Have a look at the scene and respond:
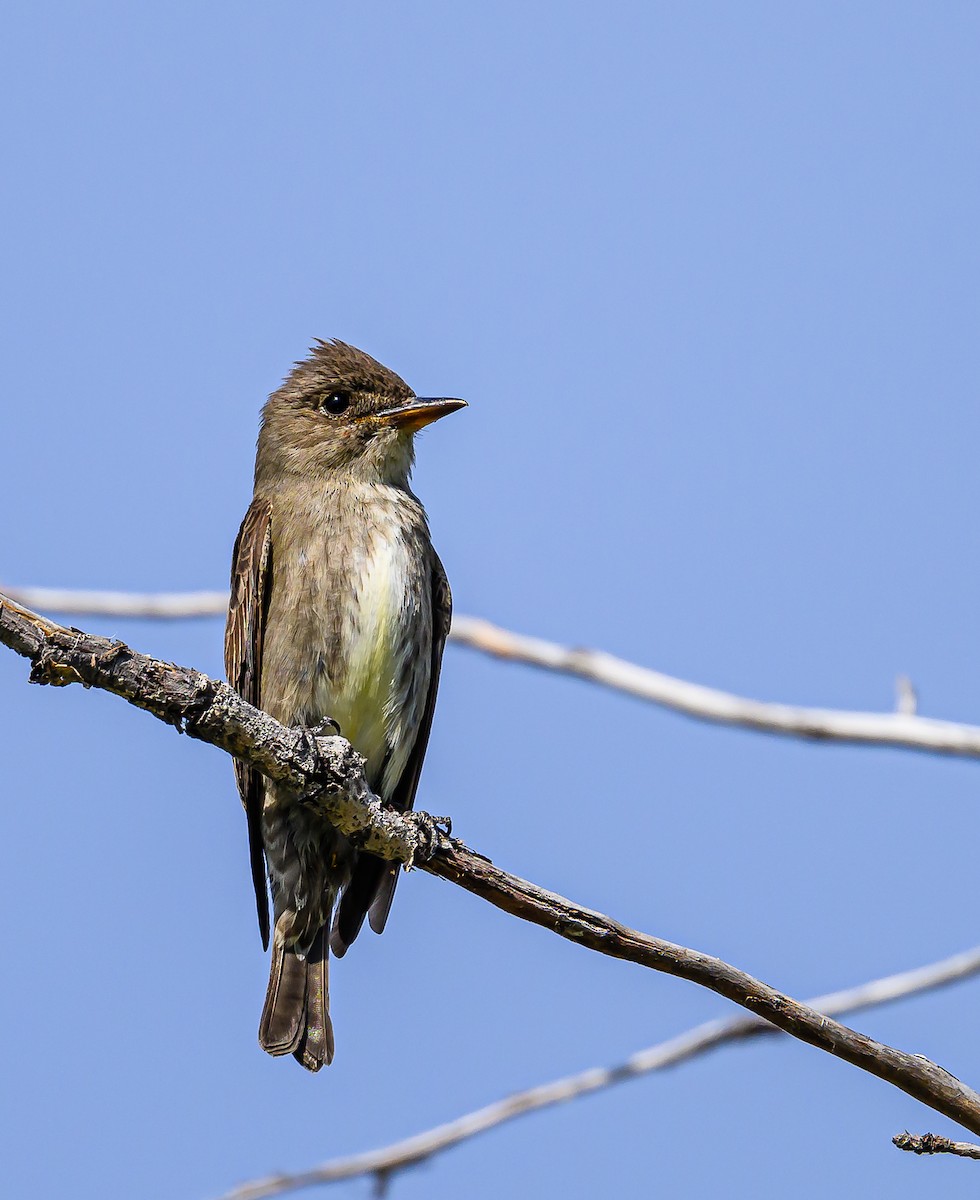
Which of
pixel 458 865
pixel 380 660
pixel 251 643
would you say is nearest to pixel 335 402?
pixel 251 643

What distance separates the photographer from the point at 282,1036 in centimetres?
736

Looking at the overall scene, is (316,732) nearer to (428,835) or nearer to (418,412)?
(428,835)

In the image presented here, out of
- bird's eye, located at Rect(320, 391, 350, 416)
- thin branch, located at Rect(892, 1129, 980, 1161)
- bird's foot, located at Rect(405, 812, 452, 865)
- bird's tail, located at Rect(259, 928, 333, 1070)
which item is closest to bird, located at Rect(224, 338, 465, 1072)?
bird's tail, located at Rect(259, 928, 333, 1070)

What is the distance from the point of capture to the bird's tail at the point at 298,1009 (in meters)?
7.34

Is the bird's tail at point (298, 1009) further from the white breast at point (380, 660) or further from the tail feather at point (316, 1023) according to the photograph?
the white breast at point (380, 660)

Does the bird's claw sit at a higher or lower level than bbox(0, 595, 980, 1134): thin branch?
higher

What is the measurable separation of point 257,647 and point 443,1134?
2.76 m

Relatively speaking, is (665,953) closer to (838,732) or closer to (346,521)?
(838,732)

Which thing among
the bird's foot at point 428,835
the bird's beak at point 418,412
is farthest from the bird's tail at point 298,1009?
the bird's beak at point 418,412

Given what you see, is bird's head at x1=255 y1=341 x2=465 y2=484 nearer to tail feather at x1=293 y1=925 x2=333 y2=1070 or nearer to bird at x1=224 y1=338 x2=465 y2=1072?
bird at x1=224 y1=338 x2=465 y2=1072

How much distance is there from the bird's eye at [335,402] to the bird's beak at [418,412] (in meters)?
0.26

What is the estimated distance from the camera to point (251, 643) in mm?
7422

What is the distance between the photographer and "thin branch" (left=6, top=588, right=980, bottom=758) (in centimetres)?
573

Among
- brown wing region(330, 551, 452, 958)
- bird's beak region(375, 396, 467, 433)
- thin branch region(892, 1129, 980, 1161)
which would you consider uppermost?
bird's beak region(375, 396, 467, 433)
